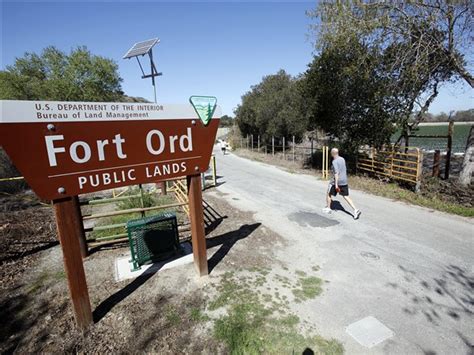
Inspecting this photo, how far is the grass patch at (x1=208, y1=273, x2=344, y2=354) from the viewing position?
9.57 ft

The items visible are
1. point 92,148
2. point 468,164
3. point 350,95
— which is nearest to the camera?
point 92,148

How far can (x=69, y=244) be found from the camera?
10.4 feet

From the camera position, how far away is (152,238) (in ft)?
15.6

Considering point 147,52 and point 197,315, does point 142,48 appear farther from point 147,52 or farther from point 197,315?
point 197,315

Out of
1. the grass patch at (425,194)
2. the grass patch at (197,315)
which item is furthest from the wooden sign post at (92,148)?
the grass patch at (425,194)

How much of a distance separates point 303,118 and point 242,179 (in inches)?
306

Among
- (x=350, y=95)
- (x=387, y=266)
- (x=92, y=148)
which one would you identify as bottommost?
(x=387, y=266)

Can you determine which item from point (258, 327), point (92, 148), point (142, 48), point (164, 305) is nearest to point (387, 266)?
point (258, 327)

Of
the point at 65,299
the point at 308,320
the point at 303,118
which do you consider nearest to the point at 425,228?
the point at 308,320

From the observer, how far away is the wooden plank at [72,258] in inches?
121

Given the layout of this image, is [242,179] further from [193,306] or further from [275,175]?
[193,306]

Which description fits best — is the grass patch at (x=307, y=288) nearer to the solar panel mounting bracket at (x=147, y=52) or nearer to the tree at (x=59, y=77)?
the solar panel mounting bracket at (x=147, y=52)

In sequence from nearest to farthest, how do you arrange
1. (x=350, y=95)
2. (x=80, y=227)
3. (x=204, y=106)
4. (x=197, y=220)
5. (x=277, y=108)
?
(x=204, y=106) < (x=197, y=220) < (x=80, y=227) < (x=350, y=95) < (x=277, y=108)

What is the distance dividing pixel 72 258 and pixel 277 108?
21.6m
